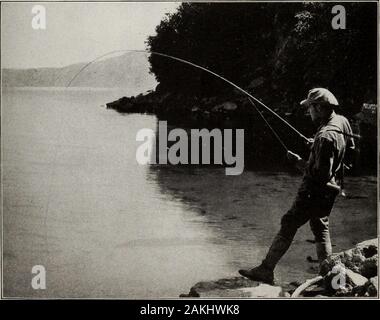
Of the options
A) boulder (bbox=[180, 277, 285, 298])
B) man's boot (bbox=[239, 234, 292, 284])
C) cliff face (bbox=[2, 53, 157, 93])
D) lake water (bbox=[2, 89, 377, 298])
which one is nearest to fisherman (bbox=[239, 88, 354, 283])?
man's boot (bbox=[239, 234, 292, 284])

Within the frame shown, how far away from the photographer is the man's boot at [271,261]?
5.93 metres

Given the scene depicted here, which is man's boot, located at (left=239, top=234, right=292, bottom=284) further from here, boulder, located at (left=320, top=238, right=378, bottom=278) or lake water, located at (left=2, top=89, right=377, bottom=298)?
boulder, located at (left=320, top=238, right=378, bottom=278)

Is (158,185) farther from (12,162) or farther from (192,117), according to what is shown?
(12,162)

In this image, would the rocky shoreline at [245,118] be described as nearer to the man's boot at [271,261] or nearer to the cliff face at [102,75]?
the cliff face at [102,75]

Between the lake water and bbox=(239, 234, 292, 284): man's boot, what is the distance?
0.62 ft

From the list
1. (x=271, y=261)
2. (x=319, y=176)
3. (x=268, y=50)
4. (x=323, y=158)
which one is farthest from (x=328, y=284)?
(x=268, y=50)

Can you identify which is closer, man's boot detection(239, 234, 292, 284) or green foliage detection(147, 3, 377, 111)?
man's boot detection(239, 234, 292, 284)

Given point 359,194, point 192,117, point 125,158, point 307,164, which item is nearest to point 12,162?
point 125,158

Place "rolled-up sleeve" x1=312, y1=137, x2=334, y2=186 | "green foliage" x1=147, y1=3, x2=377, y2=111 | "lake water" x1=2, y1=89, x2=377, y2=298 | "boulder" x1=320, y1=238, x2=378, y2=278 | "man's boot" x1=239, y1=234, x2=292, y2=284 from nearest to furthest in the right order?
"rolled-up sleeve" x1=312, y1=137, x2=334, y2=186, "boulder" x1=320, y1=238, x2=378, y2=278, "man's boot" x1=239, y1=234, x2=292, y2=284, "lake water" x1=2, y1=89, x2=377, y2=298, "green foliage" x1=147, y1=3, x2=377, y2=111

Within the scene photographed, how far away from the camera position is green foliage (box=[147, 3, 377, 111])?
7.41 m

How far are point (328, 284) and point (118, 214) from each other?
2587mm

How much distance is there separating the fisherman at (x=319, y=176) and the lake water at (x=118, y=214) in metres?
0.42

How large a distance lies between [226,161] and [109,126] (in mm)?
2082

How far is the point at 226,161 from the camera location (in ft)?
22.8
